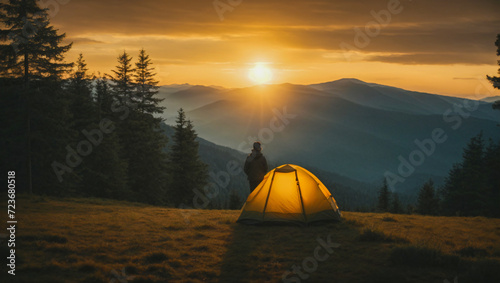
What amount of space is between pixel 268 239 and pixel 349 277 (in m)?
4.02

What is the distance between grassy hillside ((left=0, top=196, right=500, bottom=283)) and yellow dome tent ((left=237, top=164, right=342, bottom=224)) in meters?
0.47

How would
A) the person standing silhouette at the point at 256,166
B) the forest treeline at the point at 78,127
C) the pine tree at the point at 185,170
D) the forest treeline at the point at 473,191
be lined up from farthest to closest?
the pine tree at the point at 185,170 < the forest treeline at the point at 473,191 < the forest treeline at the point at 78,127 < the person standing silhouette at the point at 256,166

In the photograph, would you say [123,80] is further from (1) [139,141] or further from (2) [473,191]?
(2) [473,191]

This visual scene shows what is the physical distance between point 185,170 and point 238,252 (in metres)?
31.5

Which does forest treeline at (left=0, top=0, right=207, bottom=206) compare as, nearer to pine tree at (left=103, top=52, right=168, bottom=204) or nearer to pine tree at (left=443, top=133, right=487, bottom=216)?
pine tree at (left=103, top=52, right=168, bottom=204)

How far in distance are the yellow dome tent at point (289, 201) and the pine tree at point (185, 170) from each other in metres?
25.8

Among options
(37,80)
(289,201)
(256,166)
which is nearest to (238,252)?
(289,201)

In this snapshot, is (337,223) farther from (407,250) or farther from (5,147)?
(5,147)

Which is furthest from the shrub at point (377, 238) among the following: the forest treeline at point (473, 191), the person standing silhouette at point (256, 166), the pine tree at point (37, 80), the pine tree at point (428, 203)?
the pine tree at point (428, 203)

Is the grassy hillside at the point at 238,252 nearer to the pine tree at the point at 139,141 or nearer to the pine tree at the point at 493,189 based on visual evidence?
the pine tree at the point at 139,141

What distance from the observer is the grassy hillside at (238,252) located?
846 centimetres

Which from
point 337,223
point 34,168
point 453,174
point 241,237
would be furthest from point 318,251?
point 453,174

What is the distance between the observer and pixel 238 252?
34.8 feet

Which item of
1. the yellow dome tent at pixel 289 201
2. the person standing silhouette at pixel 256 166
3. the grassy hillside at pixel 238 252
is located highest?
the person standing silhouette at pixel 256 166
